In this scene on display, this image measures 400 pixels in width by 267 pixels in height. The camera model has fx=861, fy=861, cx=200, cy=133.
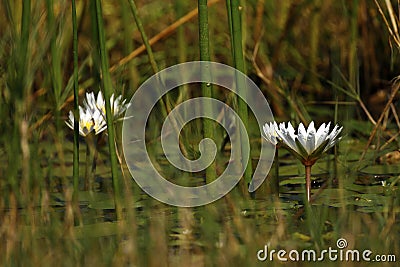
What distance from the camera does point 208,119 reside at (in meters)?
1.46

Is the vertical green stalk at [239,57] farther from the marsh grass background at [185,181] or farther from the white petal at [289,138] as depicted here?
the white petal at [289,138]

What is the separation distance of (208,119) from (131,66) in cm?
84

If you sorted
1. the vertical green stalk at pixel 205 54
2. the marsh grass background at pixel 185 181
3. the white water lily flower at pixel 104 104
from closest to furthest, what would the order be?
the marsh grass background at pixel 185 181 < the vertical green stalk at pixel 205 54 < the white water lily flower at pixel 104 104

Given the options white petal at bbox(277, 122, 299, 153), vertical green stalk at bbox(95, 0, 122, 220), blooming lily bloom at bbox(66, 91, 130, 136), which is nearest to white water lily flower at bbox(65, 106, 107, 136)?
blooming lily bloom at bbox(66, 91, 130, 136)

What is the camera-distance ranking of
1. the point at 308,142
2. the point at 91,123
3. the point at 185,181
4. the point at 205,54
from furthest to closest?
1. the point at 91,123
2. the point at 185,181
3. the point at 205,54
4. the point at 308,142

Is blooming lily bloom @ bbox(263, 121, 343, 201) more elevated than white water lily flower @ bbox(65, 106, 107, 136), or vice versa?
white water lily flower @ bbox(65, 106, 107, 136)

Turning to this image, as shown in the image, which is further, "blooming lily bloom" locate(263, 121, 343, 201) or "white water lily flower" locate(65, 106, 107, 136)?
"white water lily flower" locate(65, 106, 107, 136)

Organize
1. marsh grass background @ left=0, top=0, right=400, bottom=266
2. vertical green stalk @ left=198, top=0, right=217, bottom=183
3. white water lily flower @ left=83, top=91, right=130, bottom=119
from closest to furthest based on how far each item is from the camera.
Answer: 1. marsh grass background @ left=0, top=0, right=400, bottom=266
2. vertical green stalk @ left=198, top=0, right=217, bottom=183
3. white water lily flower @ left=83, top=91, right=130, bottom=119

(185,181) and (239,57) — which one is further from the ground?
(239,57)

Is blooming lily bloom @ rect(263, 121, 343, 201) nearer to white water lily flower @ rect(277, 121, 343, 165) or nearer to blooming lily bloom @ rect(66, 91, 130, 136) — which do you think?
white water lily flower @ rect(277, 121, 343, 165)

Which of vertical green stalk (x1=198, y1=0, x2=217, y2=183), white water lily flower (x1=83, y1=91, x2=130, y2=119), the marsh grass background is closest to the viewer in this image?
the marsh grass background

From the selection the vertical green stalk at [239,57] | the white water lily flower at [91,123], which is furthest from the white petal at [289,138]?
the white water lily flower at [91,123]

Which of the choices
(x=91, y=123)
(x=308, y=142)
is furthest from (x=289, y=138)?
(x=91, y=123)

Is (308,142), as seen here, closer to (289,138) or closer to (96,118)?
(289,138)
